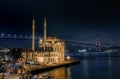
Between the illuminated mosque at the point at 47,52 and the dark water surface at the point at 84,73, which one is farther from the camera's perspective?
the illuminated mosque at the point at 47,52

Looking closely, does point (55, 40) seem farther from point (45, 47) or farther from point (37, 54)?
point (37, 54)

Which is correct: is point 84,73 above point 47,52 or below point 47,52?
below

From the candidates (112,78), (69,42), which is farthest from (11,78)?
(69,42)

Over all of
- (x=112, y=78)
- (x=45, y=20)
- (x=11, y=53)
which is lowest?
(x=112, y=78)

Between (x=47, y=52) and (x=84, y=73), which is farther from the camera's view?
(x=47, y=52)

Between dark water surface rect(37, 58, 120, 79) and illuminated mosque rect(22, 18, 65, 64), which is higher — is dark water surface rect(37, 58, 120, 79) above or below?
below

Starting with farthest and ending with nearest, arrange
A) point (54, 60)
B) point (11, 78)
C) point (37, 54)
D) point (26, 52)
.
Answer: point (54, 60) → point (37, 54) → point (26, 52) → point (11, 78)

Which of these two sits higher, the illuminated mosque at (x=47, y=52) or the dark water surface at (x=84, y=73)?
the illuminated mosque at (x=47, y=52)

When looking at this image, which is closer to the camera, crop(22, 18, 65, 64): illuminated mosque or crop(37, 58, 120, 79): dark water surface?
crop(37, 58, 120, 79): dark water surface

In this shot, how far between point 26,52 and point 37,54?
Result: 7.09m

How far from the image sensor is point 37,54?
2292 inches

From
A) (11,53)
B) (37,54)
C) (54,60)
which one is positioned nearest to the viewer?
(11,53)

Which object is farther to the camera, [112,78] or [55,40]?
[55,40]

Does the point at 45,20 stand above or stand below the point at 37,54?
above
